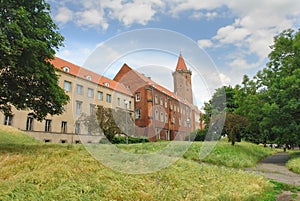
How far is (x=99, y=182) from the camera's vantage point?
693 centimetres

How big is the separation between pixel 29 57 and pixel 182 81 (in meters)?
6.00

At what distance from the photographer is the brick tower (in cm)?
700

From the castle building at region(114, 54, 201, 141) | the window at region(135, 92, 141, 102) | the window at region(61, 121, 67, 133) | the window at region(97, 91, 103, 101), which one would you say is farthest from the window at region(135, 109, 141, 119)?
the window at region(61, 121, 67, 133)

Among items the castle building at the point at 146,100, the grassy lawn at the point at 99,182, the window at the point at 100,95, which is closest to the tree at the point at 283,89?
the grassy lawn at the point at 99,182

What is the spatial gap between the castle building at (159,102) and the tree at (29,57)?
13.9ft

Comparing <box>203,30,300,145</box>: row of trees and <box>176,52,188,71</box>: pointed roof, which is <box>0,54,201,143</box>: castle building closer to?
<box>176,52,188,71</box>: pointed roof

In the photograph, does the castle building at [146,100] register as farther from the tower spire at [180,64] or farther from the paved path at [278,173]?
the paved path at [278,173]

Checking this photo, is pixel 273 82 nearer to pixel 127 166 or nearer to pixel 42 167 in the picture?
pixel 127 166

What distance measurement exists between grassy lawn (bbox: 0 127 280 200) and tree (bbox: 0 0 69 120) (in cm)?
229

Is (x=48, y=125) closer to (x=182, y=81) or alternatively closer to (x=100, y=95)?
(x=100, y=95)

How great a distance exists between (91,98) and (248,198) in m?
5.65

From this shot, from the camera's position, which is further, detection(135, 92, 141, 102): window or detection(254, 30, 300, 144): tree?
detection(254, 30, 300, 144): tree

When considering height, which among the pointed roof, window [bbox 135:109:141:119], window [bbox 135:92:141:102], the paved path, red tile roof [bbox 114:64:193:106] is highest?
the pointed roof

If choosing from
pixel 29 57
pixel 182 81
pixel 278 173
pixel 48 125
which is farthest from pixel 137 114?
pixel 48 125
